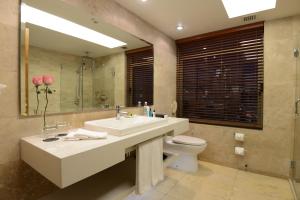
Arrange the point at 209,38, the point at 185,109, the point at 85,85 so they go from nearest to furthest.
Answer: the point at 85,85, the point at 209,38, the point at 185,109

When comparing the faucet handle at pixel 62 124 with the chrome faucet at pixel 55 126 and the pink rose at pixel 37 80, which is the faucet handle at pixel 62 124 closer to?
the chrome faucet at pixel 55 126

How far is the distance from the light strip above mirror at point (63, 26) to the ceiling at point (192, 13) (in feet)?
1.51

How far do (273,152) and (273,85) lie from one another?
0.92 m

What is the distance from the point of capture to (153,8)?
6.77 feet

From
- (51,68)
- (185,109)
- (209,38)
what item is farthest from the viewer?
(185,109)

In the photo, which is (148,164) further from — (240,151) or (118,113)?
(240,151)

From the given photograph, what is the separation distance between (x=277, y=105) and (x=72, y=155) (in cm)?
256

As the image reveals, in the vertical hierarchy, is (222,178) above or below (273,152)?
below

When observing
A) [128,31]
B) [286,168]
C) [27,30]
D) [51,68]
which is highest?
[128,31]

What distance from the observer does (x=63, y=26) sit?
157 centimetres

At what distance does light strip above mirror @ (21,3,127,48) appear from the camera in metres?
1.31

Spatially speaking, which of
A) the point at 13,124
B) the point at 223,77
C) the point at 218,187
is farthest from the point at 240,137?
the point at 13,124

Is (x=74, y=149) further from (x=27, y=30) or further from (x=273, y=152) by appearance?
(x=273, y=152)

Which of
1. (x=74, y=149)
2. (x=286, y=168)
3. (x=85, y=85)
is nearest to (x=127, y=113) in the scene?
(x=85, y=85)
